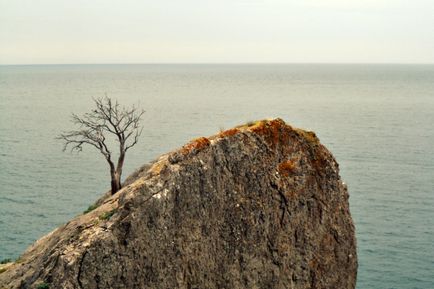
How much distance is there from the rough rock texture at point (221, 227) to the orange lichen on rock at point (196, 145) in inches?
2.0

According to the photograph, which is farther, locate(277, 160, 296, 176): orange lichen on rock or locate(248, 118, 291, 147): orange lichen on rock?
locate(277, 160, 296, 176): orange lichen on rock

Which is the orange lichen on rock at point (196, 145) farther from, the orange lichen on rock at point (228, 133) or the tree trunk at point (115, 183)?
the tree trunk at point (115, 183)

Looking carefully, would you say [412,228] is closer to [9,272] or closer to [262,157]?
[262,157]

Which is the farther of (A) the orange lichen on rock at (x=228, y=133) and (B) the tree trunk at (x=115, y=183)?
(B) the tree trunk at (x=115, y=183)

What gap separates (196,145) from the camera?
965 inches

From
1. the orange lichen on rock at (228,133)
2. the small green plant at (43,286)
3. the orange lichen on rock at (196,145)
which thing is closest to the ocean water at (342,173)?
the orange lichen on rock at (228,133)

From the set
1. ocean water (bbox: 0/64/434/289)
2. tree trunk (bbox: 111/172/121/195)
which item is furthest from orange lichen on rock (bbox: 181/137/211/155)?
ocean water (bbox: 0/64/434/289)

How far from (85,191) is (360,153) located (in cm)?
4714

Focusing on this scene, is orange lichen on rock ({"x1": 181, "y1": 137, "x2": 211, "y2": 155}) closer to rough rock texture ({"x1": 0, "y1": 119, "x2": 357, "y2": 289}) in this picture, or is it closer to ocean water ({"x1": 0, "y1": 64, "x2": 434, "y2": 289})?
rough rock texture ({"x1": 0, "y1": 119, "x2": 357, "y2": 289})

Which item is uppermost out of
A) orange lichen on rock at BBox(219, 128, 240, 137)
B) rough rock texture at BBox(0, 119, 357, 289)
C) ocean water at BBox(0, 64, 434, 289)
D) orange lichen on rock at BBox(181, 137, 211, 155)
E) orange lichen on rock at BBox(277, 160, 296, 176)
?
orange lichen on rock at BBox(219, 128, 240, 137)

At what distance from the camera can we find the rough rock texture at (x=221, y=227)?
22.3 metres

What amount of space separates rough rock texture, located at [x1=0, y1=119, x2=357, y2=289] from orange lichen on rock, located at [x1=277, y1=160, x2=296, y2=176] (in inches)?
2.1

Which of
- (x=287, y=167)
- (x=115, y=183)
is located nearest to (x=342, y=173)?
(x=115, y=183)

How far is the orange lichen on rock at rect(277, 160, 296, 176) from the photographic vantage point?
26.5 m
